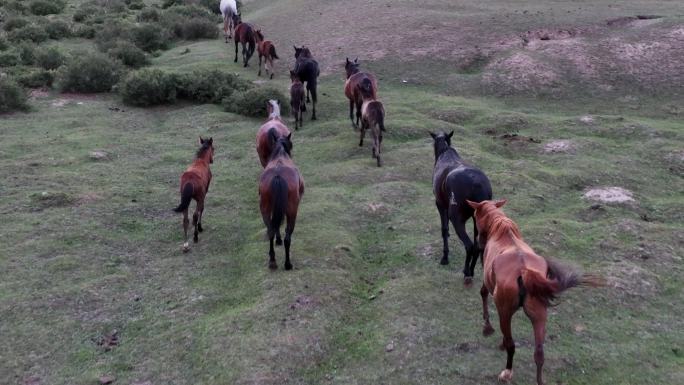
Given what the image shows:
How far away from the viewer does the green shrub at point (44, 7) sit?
3266 centimetres

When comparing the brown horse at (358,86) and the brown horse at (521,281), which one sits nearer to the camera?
the brown horse at (521,281)

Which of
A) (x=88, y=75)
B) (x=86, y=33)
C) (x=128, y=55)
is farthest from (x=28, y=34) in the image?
(x=88, y=75)

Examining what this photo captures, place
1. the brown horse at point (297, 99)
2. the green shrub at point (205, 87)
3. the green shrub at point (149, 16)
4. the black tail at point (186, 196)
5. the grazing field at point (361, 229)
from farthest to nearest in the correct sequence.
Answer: the green shrub at point (149, 16) < the green shrub at point (205, 87) < the brown horse at point (297, 99) < the black tail at point (186, 196) < the grazing field at point (361, 229)

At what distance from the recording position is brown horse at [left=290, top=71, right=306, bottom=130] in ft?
52.6

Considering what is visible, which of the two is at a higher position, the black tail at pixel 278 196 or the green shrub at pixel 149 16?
the green shrub at pixel 149 16

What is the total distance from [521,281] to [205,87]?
49.4 ft

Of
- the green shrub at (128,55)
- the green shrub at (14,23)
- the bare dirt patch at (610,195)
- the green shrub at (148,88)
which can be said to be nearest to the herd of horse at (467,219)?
the bare dirt patch at (610,195)

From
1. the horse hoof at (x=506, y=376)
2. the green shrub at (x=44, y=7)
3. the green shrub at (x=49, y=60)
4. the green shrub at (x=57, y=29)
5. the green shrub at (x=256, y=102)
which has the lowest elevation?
the horse hoof at (x=506, y=376)

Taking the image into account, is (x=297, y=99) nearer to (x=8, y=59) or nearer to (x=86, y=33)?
(x=8, y=59)

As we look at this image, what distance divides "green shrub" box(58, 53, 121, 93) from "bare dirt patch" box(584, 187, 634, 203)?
49.9ft

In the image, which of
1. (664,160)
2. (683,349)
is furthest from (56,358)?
(664,160)

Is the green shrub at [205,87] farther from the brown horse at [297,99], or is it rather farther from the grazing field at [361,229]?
the brown horse at [297,99]

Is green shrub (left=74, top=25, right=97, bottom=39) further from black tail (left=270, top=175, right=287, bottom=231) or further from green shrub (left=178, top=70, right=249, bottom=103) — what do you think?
black tail (left=270, top=175, right=287, bottom=231)

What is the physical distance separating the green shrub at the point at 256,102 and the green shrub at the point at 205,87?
0.96 metres
